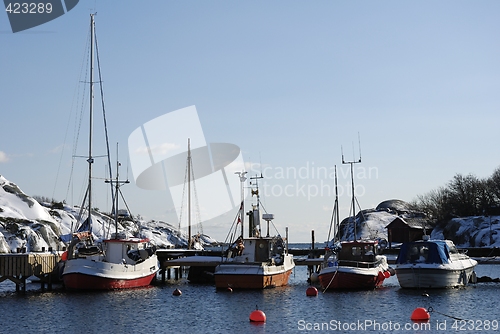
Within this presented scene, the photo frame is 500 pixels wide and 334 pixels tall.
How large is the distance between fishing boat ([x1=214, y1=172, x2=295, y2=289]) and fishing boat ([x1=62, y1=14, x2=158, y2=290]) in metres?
6.52

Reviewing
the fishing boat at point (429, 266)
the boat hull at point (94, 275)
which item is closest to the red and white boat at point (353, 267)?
the fishing boat at point (429, 266)

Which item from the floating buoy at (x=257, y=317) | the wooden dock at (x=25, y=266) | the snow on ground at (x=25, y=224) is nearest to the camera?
the floating buoy at (x=257, y=317)

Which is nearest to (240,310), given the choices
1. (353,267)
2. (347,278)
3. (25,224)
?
(347,278)

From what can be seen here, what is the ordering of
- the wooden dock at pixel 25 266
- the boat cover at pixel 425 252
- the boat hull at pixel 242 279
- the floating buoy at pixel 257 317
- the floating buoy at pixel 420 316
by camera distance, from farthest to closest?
the wooden dock at pixel 25 266, the boat hull at pixel 242 279, the boat cover at pixel 425 252, the floating buoy at pixel 257 317, the floating buoy at pixel 420 316

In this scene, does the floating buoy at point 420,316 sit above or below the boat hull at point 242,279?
below

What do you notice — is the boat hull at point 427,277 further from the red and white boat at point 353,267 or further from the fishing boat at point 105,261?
the fishing boat at point 105,261

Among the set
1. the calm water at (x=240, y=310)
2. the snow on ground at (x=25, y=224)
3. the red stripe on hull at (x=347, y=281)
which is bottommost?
the calm water at (x=240, y=310)

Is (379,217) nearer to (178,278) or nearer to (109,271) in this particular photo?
(178,278)

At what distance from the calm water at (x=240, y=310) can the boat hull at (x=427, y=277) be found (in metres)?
0.61

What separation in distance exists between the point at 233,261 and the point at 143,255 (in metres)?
7.33

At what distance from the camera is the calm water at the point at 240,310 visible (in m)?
34.2

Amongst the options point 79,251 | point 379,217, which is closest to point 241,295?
point 79,251

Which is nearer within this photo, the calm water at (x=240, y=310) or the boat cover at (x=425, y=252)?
the calm water at (x=240, y=310)

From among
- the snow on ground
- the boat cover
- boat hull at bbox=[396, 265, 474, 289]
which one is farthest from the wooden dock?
the snow on ground
